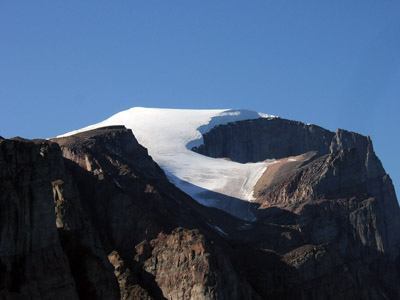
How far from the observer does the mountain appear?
70.2 meters

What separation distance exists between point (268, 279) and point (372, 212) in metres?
52.1

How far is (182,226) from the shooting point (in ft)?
364

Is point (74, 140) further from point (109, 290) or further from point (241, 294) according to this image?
point (109, 290)

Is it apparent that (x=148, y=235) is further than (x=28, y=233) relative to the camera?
Yes

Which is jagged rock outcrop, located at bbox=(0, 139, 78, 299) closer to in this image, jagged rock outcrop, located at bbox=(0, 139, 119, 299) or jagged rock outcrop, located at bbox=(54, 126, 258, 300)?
jagged rock outcrop, located at bbox=(0, 139, 119, 299)

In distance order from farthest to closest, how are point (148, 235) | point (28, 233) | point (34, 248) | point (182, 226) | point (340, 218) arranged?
point (340, 218) → point (182, 226) → point (148, 235) → point (34, 248) → point (28, 233)

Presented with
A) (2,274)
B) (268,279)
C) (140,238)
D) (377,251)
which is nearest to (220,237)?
(268,279)

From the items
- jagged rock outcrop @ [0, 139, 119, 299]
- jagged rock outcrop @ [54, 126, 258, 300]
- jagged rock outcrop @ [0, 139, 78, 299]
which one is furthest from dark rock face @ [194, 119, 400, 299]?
jagged rock outcrop @ [0, 139, 78, 299]

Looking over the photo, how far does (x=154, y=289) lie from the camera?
94.9 metres

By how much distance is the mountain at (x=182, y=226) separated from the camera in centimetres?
7025

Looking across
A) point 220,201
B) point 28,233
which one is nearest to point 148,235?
point 28,233

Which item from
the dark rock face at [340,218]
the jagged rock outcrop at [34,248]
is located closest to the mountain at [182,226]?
the jagged rock outcrop at [34,248]

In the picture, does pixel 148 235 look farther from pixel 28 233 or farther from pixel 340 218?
pixel 340 218

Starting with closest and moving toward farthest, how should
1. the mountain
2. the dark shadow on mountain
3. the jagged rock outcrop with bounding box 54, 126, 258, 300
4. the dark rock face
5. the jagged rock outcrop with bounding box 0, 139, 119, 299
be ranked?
the jagged rock outcrop with bounding box 0, 139, 119, 299 < the mountain < the jagged rock outcrop with bounding box 54, 126, 258, 300 < the dark rock face < the dark shadow on mountain
